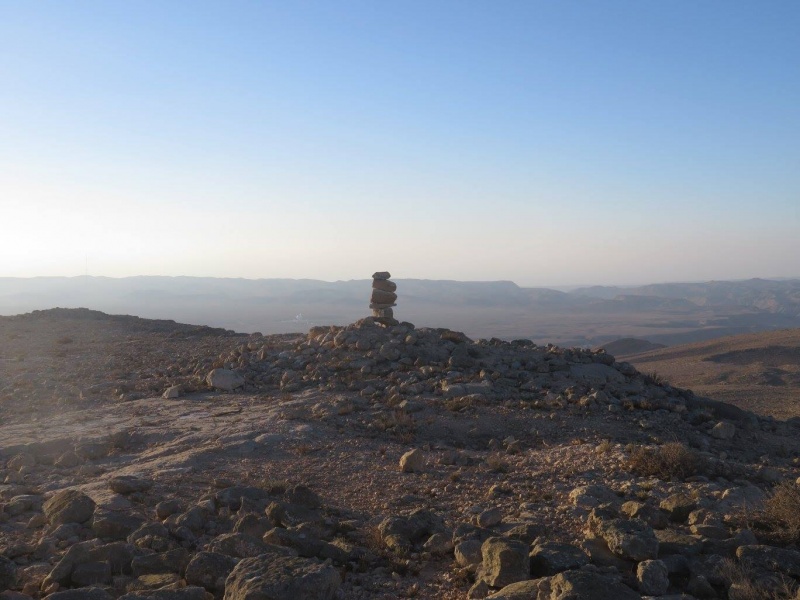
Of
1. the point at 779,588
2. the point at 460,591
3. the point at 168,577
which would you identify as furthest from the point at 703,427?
the point at 168,577

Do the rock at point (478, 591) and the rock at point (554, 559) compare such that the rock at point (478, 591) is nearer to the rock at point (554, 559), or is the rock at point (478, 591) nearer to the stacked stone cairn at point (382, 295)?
the rock at point (554, 559)

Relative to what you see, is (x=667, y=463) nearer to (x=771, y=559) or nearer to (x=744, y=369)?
(x=771, y=559)

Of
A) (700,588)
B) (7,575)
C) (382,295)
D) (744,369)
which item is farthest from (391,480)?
(744,369)

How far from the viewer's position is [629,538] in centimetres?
554

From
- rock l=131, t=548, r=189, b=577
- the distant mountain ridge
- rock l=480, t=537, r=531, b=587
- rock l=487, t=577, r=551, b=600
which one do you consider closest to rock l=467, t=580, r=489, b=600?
rock l=480, t=537, r=531, b=587

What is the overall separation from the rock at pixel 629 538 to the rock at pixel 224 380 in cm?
983

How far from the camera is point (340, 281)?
199 metres

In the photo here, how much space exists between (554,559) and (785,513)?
Answer: 261 centimetres

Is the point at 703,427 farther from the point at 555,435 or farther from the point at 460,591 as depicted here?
the point at 460,591

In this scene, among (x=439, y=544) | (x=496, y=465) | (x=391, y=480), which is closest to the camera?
(x=439, y=544)

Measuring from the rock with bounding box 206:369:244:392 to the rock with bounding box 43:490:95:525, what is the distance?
280 inches

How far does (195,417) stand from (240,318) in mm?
98727

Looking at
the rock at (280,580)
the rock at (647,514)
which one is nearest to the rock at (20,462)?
the rock at (280,580)

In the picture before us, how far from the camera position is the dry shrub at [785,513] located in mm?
5871
